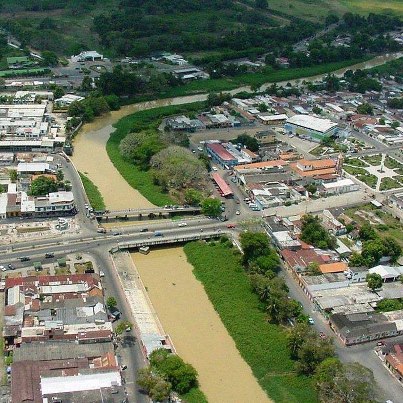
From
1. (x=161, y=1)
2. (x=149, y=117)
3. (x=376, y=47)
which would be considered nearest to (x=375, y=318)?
(x=149, y=117)

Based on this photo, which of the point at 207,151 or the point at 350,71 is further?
the point at 350,71

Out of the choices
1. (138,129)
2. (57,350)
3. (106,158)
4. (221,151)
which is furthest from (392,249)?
(138,129)

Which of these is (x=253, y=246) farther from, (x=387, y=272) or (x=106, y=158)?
(x=106, y=158)

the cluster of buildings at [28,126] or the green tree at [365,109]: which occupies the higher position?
the cluster of buildings at [28,126]

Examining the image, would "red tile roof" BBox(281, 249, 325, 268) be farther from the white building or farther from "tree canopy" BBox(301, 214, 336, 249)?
the white building

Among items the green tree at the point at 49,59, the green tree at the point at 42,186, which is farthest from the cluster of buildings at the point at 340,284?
the green tree at the point at 49,59

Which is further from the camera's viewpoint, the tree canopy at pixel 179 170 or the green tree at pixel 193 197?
the tree canopy at pixel 179 170

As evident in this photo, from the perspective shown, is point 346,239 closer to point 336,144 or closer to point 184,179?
point 184,179

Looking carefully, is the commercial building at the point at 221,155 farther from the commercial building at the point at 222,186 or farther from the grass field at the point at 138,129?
the grass field at the point at 138,129
